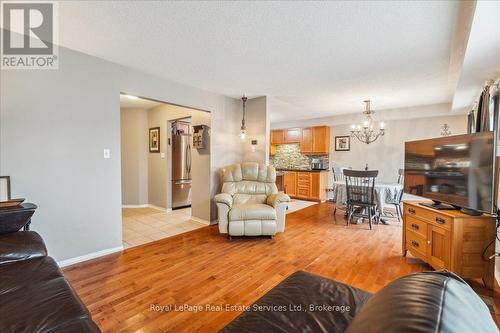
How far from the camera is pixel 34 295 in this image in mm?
1115

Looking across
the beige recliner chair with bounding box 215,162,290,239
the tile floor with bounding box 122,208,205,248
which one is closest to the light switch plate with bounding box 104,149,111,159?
the tile floor with bounding box 122,208,205,248

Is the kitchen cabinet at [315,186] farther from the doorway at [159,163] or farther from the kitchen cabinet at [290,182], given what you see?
the doorway at [159,163]

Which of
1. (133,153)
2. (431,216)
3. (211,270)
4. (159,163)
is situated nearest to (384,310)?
(211,270)

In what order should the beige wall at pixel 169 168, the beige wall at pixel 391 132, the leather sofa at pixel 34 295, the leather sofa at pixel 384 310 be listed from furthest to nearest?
the beige wall at pixel 391 132, the beige wall at pixel 169 168, the leather sofa at pixel 34 295, the leather sofa at pixel 384 310

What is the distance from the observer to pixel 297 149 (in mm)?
7344

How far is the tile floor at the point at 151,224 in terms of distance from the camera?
11.0 ft

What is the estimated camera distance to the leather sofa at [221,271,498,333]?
465 millimetres

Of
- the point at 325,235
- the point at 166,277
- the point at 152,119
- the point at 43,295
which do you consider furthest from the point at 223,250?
the point at 152,119

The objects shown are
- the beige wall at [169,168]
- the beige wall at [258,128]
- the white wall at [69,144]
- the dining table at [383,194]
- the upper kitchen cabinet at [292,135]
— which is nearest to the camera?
the white wall at [69,144]

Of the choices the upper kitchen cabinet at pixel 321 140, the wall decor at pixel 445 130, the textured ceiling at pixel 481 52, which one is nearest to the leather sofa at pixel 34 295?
the textured ceiling at pixel 481 52

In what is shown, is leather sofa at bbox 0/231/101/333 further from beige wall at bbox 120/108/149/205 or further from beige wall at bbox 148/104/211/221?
beige wall at bbox 120/108/149/205

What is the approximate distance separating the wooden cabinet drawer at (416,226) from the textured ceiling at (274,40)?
6.16ft

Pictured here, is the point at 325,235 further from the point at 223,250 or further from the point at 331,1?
the point at 331,1

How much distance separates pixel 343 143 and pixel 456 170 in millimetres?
4212
